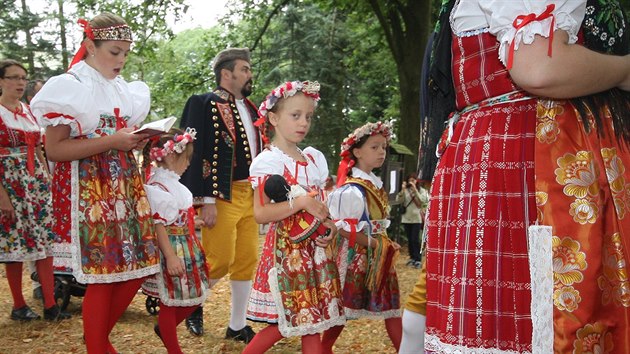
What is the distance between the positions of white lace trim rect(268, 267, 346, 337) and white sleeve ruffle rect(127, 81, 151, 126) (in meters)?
1.27

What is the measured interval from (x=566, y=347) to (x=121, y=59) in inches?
113

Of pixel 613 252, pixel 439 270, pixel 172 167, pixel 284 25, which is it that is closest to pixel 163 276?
pixel 172 167

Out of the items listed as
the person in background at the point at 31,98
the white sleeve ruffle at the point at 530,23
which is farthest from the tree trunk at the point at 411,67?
the white sleeve ruffle at the point at 530,23

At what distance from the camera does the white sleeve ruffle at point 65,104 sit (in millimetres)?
3451

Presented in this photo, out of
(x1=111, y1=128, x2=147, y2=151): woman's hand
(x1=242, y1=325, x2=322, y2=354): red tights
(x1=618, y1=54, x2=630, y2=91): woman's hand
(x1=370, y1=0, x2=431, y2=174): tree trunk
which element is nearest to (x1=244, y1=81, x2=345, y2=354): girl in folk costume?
(x1=242, y1=325, x2=322, y2=354): red tights

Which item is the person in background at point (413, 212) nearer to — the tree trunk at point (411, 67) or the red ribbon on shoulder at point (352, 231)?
the tree trunk at point (411, 67)

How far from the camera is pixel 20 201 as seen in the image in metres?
5.51

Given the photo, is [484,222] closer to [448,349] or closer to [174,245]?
[448,349]

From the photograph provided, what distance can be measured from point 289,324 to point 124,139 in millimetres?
1310

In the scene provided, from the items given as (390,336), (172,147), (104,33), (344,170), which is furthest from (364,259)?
(104,33)

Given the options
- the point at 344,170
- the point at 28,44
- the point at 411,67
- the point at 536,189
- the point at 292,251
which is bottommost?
the point at 292,251

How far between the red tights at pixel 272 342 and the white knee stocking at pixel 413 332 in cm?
85

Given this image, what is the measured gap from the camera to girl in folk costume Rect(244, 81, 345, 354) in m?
3.38

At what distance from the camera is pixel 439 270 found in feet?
7.21
